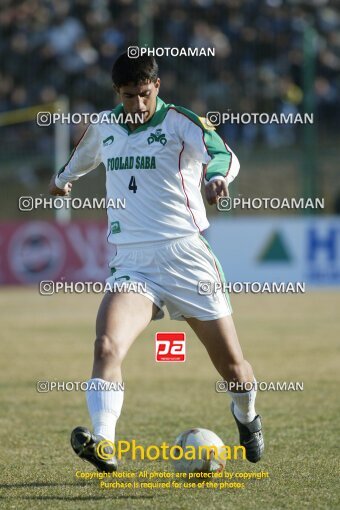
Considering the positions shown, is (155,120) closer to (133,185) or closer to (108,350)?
(133,185)

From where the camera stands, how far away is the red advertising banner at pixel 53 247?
917 inches

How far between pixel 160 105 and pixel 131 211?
0.64 meters

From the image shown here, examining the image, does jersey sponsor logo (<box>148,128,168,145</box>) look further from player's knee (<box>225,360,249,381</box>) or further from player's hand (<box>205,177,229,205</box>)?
player's knee (<box>225,360,249,381</box>)

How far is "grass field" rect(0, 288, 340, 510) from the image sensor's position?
17.8 feet

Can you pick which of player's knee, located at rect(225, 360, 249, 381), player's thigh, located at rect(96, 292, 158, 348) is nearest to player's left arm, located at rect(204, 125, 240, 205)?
A: player's thigh, located at rect(96, 292, 158, 348)

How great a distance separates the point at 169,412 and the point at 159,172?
130 inches

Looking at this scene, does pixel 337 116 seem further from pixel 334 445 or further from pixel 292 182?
pixel 334 445

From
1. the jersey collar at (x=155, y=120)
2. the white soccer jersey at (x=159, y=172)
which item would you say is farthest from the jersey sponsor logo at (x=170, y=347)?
the jersey collar at (x=155, y=120)

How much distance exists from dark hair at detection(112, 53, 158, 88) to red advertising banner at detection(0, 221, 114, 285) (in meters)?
17.7

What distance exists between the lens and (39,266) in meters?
23.3

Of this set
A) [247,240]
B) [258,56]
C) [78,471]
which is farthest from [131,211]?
[258,56]

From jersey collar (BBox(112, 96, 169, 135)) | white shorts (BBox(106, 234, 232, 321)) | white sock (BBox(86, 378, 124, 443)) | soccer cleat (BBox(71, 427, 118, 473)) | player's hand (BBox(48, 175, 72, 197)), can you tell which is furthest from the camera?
player's hand (BBox(48, 175, 72, 197))

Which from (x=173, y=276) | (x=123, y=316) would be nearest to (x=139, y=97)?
(x=173, y=276)

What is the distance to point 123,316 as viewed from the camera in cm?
546
